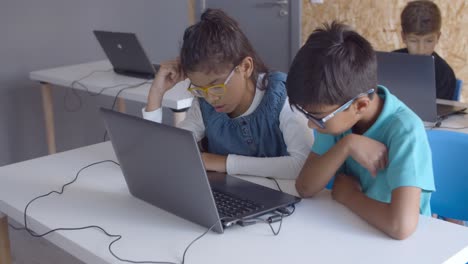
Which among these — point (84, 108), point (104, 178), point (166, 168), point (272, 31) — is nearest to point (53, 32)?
point (84, 108)

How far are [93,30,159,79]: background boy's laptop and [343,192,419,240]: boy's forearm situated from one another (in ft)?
5.91

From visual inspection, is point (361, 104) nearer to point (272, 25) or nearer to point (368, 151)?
point (368, 151)

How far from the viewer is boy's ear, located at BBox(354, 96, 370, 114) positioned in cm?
129

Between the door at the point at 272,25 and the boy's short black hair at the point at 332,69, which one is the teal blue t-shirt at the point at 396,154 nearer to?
the boy's short black hair at the point at 332,69

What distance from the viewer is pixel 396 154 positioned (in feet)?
4.14

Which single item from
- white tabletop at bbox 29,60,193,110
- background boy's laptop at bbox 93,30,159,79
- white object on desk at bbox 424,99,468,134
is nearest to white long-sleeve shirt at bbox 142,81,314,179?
white object on desk at bbox 424,99,468,134

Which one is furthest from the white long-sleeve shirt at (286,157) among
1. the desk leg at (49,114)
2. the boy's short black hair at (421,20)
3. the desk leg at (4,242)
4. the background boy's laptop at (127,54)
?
the desk leg at (49,114)

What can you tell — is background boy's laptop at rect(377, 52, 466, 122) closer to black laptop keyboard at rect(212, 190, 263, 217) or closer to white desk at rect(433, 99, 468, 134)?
white desk at rect(433, 99, 468, 134)

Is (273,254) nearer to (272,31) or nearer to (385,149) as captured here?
(385,149)

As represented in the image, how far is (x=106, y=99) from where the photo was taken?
153 inches

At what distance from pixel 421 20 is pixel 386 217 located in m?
1.91

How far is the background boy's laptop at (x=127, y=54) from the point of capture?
288 cm

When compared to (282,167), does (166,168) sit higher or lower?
higher

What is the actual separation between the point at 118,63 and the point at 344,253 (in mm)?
2224
